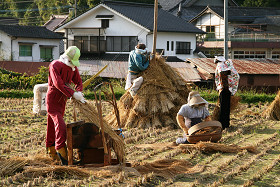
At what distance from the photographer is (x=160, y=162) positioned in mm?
6758

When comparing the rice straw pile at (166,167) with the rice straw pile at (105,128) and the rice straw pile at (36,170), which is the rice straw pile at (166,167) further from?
the rice straw pile at (36,170)

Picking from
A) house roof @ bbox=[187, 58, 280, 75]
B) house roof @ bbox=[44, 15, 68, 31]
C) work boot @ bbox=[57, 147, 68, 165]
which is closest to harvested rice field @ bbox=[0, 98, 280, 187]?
work boot @ bbox=[57, 147, 68, 165]

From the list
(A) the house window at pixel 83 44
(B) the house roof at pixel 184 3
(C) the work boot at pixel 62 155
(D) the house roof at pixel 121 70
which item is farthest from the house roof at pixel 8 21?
(C) the work boot at pixel 62 155

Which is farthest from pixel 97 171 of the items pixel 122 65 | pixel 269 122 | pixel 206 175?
pixel 122 65

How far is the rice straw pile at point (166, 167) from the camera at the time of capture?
6.22 metres

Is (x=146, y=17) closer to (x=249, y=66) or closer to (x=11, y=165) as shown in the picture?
(x=249, y=66)

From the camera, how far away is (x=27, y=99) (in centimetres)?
1633

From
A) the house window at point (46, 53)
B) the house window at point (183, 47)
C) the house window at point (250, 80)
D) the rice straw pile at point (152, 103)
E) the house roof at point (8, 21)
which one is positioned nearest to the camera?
the rice straw pile at point (152, 103)

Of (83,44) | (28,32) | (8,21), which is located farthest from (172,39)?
(8,21)

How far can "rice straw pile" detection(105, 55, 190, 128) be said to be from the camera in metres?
10.3

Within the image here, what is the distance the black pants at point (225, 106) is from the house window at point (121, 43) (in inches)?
903

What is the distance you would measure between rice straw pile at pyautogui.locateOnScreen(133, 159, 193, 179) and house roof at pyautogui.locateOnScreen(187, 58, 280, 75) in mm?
12543

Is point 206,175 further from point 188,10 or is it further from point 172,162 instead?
point 188,10

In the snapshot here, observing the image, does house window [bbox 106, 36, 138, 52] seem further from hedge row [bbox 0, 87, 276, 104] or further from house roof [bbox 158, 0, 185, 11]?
house roof [bbox 158, 0, 185, 11]
